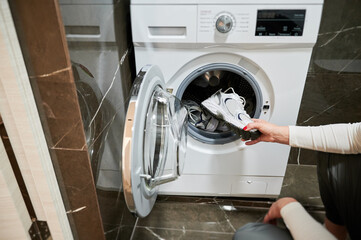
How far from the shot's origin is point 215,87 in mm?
1372

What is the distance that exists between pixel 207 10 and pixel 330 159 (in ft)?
2.44

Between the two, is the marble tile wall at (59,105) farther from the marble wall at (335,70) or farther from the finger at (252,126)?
the marble wall at (335,70)

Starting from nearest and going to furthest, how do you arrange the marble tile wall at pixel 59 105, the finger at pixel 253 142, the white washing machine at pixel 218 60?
the marble tile wall at pixel 59 105 < the white washing machine at pixel 218 60 < the finger at pixel 253 142

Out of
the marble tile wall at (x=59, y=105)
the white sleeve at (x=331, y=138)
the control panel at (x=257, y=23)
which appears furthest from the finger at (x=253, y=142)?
the marble tile wall at (x=59, y=105)

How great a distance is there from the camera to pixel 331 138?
1086 mm

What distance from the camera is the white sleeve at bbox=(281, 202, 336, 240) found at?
0.88m

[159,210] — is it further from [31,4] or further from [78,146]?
[31,4]

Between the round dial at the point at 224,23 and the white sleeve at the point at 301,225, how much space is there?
0.68m

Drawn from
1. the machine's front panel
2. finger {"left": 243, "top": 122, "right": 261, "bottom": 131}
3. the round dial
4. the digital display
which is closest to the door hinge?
the machine's front panel

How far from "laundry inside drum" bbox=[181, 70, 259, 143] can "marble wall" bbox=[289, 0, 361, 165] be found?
0.50m

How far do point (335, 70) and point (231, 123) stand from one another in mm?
798

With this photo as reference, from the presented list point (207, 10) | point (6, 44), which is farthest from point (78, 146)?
point (207, 10)

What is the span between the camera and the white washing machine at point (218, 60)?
1.08 meters

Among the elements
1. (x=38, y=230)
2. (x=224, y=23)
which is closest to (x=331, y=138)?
(x=224, y=23)
